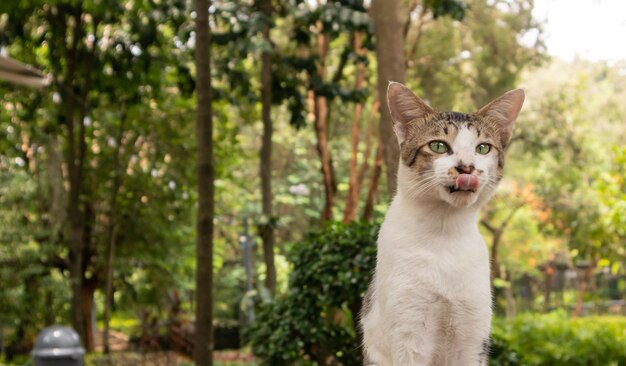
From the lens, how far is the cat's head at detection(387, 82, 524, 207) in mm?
2688

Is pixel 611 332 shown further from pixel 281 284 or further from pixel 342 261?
→ pixel 281 284

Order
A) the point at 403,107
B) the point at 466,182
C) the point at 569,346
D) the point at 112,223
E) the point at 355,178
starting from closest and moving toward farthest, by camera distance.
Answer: the point at 466,182
the point at 403,107
the point at 569,346
the point at 355,178
the point at 112,223

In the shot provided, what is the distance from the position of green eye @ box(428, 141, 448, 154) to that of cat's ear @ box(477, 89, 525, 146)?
0.23 meters

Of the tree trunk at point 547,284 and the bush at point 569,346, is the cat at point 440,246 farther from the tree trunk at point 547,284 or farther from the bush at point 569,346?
the tree trunk at point 547,284

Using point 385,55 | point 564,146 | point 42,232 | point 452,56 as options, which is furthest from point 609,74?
point 385,55

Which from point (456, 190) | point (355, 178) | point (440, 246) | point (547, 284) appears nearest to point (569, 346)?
point (355, 178)

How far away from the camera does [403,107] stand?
2939 mm

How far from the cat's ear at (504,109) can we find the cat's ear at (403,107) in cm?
20

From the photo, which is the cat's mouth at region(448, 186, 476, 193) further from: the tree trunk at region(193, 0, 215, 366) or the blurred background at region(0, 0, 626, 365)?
the tree trunk at region(193, 0, 215, 366)

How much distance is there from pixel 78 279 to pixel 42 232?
92.3 inches

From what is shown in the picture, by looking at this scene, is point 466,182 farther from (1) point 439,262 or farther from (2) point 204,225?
(2) point 204,225

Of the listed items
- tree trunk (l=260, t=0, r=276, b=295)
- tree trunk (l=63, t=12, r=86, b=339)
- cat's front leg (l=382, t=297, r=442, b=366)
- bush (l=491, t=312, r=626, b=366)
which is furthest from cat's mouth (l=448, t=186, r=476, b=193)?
tree trunk (l=63, t=12, r=86, b=339)

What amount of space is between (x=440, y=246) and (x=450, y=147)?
0.34 m

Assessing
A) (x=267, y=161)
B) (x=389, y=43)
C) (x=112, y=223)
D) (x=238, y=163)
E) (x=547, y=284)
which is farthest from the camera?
(x=547, y=284)
